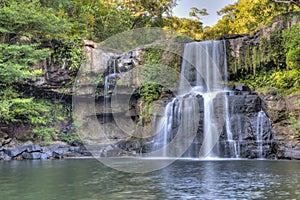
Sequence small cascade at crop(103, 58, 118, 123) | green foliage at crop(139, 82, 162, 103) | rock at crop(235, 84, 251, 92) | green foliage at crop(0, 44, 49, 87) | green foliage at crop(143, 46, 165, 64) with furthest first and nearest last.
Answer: green foliage at crop(143, 46, 165, 64), small cascade at crop(103, 58, 118, 123), green foliage at crop(139, 82, 162, 103), rock at crop(235, 84, 251, 92), green foliage at crop(0, 44, 49, 87)

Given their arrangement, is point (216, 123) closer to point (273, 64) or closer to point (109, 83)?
point (273, 64)

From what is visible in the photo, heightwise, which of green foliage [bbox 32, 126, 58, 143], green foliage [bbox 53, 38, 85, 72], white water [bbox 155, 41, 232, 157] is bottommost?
green foliage [bbox 32, 126, 58, 143]

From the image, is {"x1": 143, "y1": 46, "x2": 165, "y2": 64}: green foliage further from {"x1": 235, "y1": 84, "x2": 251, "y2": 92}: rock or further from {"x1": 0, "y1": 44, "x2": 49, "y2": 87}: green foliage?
{"x1": 0, "y1": 44, "x2": 49, "y2": 87}: green foliage

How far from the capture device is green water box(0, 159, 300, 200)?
634 centimetres

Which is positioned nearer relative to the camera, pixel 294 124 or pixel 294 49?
pixel 294 124

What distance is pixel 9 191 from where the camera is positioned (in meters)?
6.97

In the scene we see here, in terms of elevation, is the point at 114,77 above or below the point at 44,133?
above

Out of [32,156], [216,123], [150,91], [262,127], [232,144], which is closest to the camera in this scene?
[232,144]

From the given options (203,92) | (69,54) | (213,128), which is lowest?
(213,128)

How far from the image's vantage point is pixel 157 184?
7637 mm

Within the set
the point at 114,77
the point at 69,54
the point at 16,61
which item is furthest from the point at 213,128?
the point at 16,61

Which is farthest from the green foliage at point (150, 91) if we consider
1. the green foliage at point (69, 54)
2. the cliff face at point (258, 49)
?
the cliff face at point (258, 49)

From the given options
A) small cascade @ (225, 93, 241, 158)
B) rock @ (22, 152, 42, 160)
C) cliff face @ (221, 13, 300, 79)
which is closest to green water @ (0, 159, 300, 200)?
small cascade @ (225, 93, 241, 158)

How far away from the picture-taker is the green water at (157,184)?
20.8 ft
